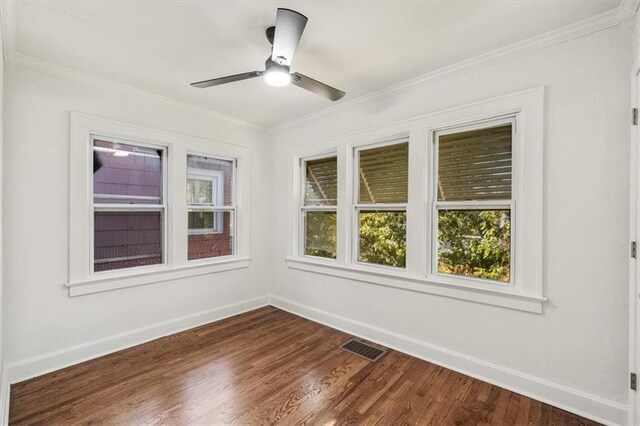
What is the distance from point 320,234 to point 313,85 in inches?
82.5

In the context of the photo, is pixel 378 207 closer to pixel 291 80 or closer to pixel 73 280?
pixel 291 80

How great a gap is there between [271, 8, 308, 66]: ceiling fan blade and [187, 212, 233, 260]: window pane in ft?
7.77

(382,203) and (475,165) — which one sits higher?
(475,165)

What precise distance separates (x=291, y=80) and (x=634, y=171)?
2.18 m

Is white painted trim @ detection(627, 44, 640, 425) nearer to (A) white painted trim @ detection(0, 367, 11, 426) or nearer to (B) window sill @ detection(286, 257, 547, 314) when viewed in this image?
(B) window sill @ detection(286, 257, 547, 314)

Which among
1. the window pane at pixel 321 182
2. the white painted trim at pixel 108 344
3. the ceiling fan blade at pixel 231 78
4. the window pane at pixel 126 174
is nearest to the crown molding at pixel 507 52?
the window pane at pixel 321 182

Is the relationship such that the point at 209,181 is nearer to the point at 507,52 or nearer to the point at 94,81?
the point at 94,81

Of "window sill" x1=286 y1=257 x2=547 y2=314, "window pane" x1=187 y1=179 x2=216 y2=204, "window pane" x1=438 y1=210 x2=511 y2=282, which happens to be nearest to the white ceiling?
"window pane" x1=187 y1=179 x2=216 y2=204

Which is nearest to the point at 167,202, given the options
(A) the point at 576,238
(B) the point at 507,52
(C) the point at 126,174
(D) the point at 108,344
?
(C) the point at 126,174

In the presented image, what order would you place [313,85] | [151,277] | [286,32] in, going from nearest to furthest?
[286,32] < [313,85] < [151,277]

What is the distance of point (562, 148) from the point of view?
2.12m

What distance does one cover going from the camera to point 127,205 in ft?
10.1

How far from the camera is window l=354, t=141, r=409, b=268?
311cm

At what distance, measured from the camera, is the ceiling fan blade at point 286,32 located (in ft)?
5.36
